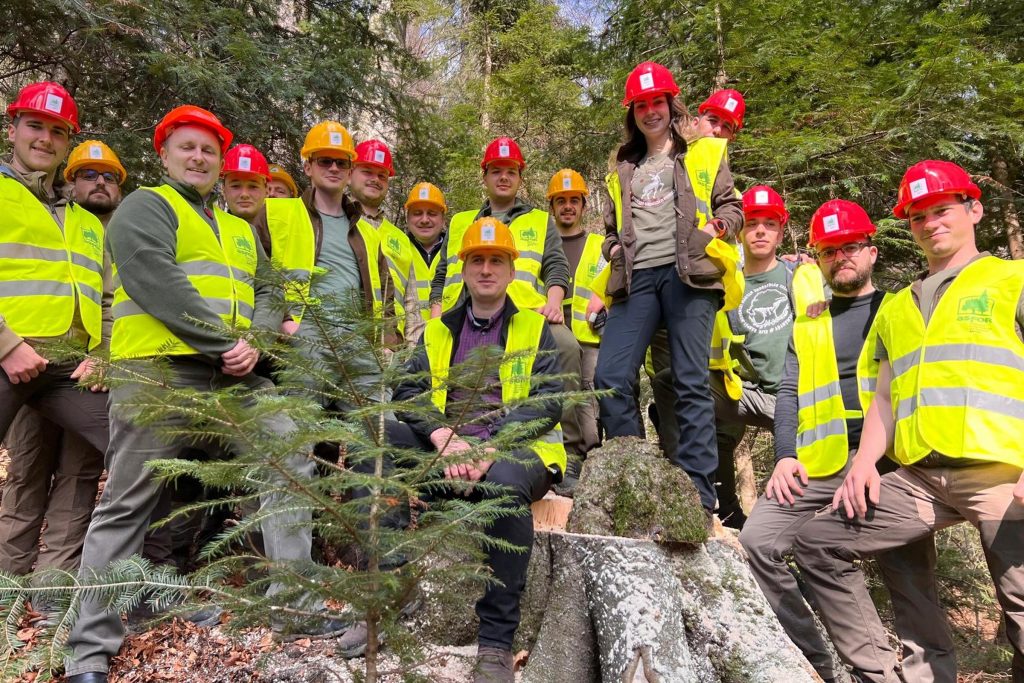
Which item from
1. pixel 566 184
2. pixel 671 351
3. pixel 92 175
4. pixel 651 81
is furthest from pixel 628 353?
pixel 92 175

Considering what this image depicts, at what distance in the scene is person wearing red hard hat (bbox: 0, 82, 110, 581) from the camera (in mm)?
3580

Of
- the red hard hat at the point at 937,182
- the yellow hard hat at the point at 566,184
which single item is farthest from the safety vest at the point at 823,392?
the yellow hard hat at the point at 566,184

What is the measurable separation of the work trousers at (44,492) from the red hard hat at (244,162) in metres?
2.46

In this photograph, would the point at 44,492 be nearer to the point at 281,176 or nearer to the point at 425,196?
the point at 281,176

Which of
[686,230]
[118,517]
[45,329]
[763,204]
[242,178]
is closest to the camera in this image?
[118,517]

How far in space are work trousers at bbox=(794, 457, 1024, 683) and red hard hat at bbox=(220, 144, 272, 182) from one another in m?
4.87

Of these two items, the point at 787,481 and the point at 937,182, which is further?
the point at 787,481

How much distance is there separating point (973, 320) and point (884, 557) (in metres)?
1.42

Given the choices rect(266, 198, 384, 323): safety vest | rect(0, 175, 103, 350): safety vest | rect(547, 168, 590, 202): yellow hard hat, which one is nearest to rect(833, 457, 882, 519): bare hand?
rect(266, 198, 384, 323): safety vest

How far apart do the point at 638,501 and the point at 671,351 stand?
3.84 feet

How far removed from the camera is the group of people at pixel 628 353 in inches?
124

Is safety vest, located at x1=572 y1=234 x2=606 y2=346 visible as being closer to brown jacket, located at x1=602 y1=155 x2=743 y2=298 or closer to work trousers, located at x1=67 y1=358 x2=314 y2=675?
brown jacket, located at x1=602 y1=155 x2=743 y2=298

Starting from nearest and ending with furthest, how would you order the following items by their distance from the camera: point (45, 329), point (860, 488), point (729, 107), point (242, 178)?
point (860, 488), point (45, 329), point (729, 107), point (242, 178)

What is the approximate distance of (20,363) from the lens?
11.2ft
